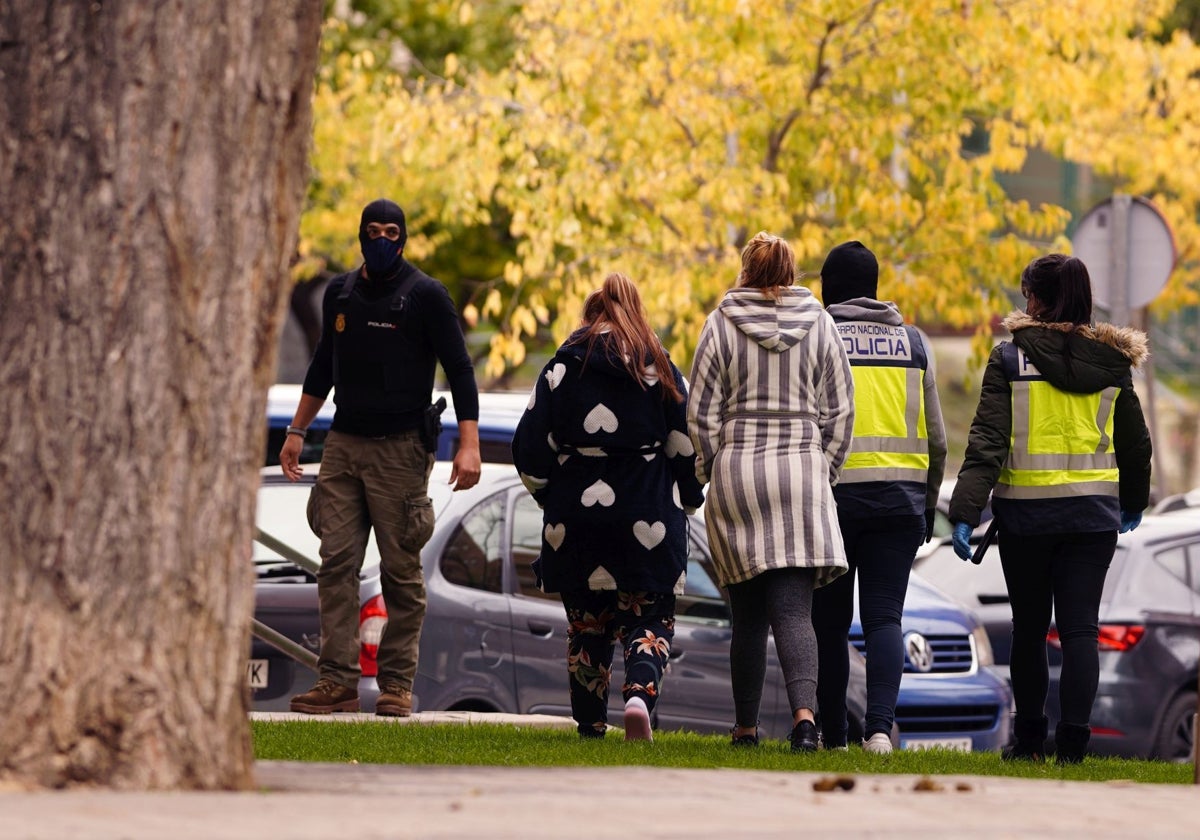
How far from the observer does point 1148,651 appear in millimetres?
11195

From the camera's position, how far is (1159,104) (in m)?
27.4

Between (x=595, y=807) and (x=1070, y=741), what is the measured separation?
3337mm

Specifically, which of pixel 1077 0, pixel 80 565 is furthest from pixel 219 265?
pixel 1077 0

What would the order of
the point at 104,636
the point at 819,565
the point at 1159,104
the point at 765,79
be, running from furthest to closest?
the point at 1159,104
the point at 765,79
the point at 819,565
the point at 104,636

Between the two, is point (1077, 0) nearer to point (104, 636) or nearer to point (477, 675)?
point (477, 675)

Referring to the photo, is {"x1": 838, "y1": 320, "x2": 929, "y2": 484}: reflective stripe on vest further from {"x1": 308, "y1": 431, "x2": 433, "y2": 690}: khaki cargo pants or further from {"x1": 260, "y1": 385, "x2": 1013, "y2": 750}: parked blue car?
{"x1": 260, "y1": 385, "x2": 1013, "y2": 750}: parked blue car

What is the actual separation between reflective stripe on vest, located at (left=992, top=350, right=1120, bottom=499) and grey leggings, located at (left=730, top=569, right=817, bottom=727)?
0.87m

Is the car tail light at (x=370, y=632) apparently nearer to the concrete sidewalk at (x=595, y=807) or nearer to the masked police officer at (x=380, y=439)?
the masked police officer at (x=380, y=439)

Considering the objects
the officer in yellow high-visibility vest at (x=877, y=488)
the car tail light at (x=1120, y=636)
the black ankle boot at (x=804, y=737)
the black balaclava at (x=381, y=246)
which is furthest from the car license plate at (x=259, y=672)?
the car tail light at (x=1120, y=636)

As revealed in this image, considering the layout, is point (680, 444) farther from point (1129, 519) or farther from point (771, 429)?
point (1129, 519)

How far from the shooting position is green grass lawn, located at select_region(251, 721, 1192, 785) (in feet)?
22.9

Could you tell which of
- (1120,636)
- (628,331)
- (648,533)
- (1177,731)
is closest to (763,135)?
(1120,636)

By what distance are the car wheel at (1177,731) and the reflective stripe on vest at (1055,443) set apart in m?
3.57

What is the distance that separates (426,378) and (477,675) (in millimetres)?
1548
